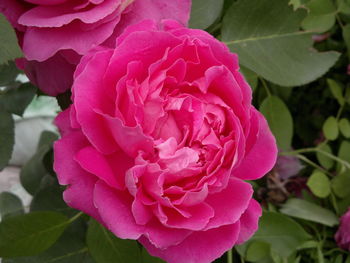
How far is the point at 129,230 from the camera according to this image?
0.17m

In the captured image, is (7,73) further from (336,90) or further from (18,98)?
(336,90)

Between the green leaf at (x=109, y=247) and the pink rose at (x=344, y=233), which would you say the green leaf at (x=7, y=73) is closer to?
the green leaf at (x=109, y=247)

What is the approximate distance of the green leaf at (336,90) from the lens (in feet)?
1.30

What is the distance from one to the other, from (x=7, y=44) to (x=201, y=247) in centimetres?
10

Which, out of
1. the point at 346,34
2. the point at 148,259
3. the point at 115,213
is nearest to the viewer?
the point at 115,213

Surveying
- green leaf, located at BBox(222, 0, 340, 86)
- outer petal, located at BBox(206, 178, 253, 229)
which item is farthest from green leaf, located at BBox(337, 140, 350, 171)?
outer petal, located at BBox(206, 178, 253, 229)

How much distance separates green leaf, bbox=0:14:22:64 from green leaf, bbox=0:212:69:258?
0.38 ft

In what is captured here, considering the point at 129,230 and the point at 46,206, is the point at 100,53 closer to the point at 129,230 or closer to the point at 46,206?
the point at 129,230

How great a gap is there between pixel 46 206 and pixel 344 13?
0.26m

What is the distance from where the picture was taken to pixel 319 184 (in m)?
0.36

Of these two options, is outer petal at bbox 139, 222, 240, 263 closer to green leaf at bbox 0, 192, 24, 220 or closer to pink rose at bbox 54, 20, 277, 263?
pink rose at bbox 54, 20, 277, 263

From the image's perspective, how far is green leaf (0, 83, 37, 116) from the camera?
12.6 inches

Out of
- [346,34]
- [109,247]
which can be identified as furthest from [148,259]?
[346,34]

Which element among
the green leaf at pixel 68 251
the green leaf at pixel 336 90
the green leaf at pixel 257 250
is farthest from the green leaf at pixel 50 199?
the green leaf at pixel 336 90
